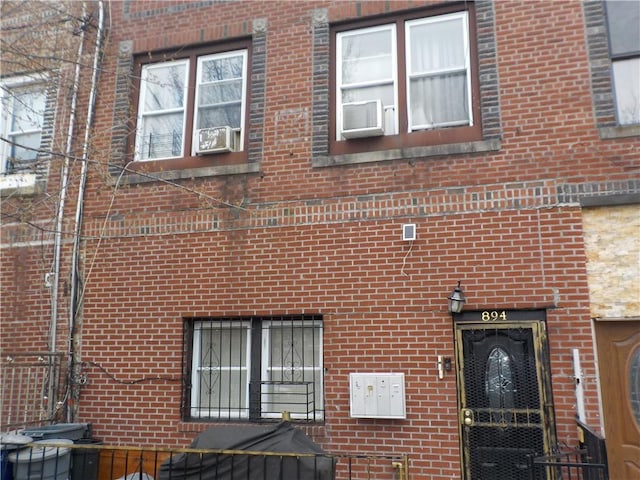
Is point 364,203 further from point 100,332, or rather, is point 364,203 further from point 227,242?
point 100,332

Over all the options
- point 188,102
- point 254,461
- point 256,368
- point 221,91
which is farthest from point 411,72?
point 254,461

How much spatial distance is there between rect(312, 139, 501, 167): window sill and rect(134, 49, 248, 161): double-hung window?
54.1 inches

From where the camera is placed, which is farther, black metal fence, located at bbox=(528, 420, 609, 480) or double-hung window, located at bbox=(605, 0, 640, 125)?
double-hung window, located at bbox=(605, 0, 640, 125)

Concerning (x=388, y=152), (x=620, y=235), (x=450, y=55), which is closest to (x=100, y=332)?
(x=388, y=152)

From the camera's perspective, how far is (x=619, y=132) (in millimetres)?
5926

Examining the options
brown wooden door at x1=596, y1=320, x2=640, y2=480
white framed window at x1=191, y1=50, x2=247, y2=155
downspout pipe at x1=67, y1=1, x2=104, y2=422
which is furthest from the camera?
white framed window at x1=191, y1=50, x2=247, y2=155

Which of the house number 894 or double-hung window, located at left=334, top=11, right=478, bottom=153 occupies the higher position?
double-hung window, located at left=334, top=11, right=478, bottom=153

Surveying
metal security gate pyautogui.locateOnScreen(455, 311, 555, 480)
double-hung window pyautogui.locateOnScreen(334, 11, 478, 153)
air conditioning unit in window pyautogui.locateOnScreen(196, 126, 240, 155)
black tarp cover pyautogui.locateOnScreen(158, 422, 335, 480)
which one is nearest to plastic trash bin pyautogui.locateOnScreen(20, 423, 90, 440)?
black tarp cover pyautogui.locateOnScreen(158, 422, 335, 480)

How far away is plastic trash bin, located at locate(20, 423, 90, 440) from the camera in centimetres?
631

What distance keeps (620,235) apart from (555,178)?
0.89 meters

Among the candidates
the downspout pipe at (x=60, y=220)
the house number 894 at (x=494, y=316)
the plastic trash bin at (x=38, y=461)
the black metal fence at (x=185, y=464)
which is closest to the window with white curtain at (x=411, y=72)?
the house number 894 at (x=494, y=316)

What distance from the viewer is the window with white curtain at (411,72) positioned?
22.1ft

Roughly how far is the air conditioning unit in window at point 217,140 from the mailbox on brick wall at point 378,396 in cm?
338

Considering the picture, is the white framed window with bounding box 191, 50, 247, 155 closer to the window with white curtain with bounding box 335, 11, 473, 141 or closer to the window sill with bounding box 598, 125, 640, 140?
the window with white curtain with bounding box 335, 11, 473, 141
